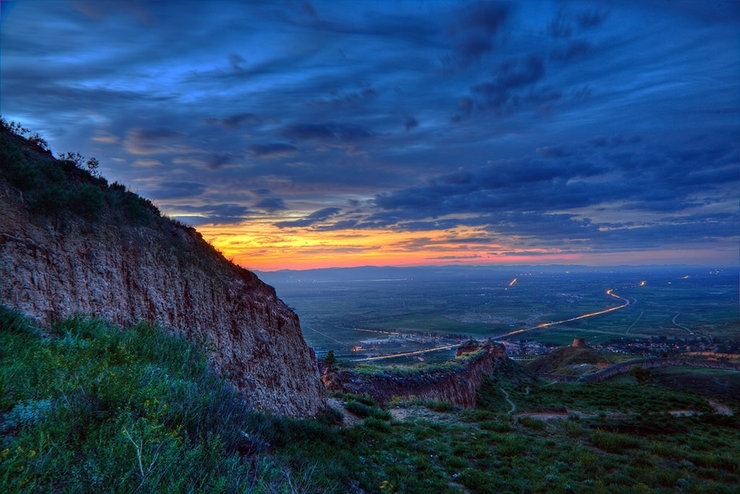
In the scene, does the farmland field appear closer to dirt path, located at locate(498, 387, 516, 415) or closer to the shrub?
dirt path, located at locate(498, 387, 516, 415)

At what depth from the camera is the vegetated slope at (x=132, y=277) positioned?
8.20 meters

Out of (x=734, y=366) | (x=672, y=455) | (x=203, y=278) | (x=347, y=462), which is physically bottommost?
(x=734, y=366)

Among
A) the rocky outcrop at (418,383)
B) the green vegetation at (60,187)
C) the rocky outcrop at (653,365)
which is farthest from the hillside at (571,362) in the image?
the green vegetation at (60,187)

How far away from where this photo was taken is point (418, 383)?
24.8m

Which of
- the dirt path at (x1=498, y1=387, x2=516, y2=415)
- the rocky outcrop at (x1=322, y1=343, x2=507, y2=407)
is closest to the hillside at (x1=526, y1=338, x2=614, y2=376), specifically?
the dirt path at (x1=498, y1=387, x2=516, y2=415)

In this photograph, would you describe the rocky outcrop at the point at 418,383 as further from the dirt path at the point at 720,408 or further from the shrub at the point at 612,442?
the dirt path at the point at 720,408

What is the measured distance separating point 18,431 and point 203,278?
9.67m

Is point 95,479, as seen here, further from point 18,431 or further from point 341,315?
point 341,315

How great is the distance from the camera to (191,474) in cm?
382

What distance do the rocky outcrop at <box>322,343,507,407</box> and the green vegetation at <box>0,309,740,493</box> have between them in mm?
3472

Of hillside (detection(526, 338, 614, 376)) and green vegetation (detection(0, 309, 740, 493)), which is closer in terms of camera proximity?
green vegetation (detection(0, 309, 740, 493))

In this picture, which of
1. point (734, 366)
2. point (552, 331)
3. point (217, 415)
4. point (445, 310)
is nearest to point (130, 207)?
point (217, 415)

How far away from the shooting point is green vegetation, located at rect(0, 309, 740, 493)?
354cm

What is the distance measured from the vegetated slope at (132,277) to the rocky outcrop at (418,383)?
6.99 metres
